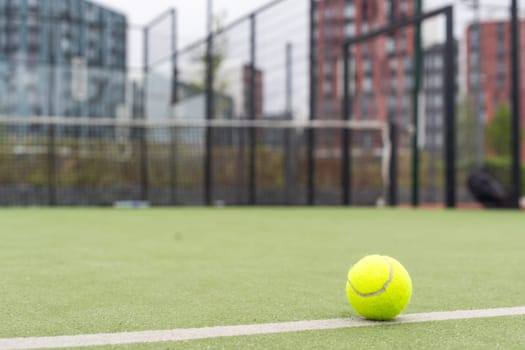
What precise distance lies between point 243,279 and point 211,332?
1573 millimetres

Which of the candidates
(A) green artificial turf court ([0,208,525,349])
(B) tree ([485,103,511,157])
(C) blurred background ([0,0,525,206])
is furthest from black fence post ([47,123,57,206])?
(B) tree ([485,103,511,157])

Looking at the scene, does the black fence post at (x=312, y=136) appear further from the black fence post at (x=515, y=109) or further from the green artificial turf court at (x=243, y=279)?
the green artificial turf court at (x=243, y=279)

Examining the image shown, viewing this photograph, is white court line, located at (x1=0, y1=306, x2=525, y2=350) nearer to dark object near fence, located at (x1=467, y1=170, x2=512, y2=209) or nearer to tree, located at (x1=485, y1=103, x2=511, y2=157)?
dark object near fence, located at (x1=467, y1=170, x2=512, y2=209)

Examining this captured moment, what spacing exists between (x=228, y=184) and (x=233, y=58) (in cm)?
382

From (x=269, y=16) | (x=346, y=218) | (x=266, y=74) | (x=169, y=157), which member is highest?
(x=269, y=16)

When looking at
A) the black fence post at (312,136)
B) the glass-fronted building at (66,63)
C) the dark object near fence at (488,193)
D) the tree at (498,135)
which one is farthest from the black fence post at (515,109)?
the tree at (498,135)

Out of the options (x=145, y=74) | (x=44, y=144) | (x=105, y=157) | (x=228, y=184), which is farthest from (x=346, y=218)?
(x=145, y=74)

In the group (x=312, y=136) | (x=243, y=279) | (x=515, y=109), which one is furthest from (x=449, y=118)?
(x=243, y=279)

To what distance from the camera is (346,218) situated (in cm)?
1138

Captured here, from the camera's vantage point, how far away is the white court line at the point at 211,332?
266 cm

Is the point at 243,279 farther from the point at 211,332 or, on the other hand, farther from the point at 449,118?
the point at 449,118

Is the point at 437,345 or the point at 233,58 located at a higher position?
the point at 233,58

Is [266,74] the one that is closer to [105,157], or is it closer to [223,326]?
[105,157]

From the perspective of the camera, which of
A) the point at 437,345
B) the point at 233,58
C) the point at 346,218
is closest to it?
the point at 437,345
